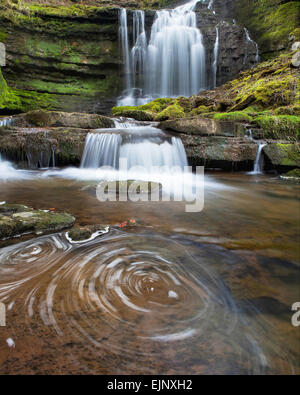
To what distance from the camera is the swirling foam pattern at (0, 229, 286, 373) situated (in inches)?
41.2

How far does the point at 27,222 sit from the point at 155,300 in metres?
1.67

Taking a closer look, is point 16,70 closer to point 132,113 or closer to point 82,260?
point 132,113

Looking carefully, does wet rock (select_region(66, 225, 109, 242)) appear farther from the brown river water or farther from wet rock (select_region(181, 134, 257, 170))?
wet rock (select_region(181, 134, 257, 170))

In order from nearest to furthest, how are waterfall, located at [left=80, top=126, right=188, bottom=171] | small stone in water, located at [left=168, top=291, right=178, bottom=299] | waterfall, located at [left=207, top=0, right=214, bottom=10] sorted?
small stone in water, located at [left=168, top=291, right=178, bottom=299]
waterfall, located at [left=80, top=126, right=188, bottom=171]
waterfall, located at [left=207, top=0, right=214, bottom=10]

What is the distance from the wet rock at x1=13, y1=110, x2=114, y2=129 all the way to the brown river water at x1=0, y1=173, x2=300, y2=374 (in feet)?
20.8

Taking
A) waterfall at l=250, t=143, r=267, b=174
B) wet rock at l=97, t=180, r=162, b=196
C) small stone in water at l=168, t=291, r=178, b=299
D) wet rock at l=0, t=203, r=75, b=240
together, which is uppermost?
waterfall at l=250, t=143, r=267, b=174

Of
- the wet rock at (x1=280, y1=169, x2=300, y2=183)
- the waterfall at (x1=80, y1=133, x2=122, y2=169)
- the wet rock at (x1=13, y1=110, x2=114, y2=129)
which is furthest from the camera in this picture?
the wet rock at (x1=13, y1=110, x2=114, y2=129)

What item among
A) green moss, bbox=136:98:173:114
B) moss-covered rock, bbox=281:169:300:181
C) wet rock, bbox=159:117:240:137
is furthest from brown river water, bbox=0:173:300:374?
green moss, bbox=136:98:173:114

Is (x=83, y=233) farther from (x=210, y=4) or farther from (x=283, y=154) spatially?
(x=210, y=4)

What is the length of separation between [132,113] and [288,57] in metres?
8.69

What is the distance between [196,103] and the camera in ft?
39.0

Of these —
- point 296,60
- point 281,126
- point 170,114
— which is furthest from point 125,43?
point 281,126

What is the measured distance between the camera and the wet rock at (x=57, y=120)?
8.10 meters

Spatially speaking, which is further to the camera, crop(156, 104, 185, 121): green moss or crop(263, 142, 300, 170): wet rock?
crop(156, 104, 185, 121): green moss
